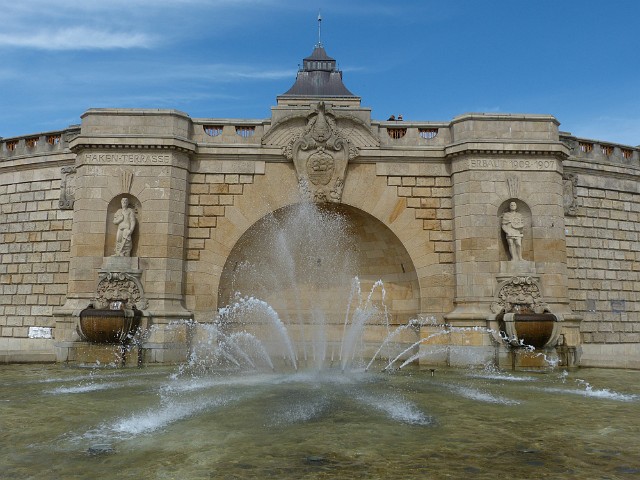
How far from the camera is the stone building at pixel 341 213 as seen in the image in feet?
45.9

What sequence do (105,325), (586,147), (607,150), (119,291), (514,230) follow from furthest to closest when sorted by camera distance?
(607,150) → (586,147) → (514,230) → (119,291) → (105,325)

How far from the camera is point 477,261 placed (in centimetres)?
1438

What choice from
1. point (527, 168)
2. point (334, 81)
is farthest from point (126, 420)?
point (334, 81)

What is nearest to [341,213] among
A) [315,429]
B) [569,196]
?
[569,196]

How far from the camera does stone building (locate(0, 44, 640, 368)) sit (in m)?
14.0

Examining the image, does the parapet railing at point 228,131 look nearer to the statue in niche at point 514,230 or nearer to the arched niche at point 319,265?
the arched niche at point 319,265

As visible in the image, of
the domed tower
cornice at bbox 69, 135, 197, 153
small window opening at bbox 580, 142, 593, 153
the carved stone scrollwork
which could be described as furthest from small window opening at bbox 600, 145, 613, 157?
the domed tower

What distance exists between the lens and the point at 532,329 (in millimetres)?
12820

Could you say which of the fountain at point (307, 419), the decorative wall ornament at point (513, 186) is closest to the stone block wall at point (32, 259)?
the fountain at point (307, 419)

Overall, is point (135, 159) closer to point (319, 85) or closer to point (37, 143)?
point (37, 143)

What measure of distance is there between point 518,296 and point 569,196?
4812 millimetres

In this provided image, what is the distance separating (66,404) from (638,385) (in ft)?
33.6

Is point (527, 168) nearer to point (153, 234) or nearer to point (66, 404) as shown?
point (153, 234)

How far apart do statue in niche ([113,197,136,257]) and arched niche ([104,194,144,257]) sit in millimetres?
163
